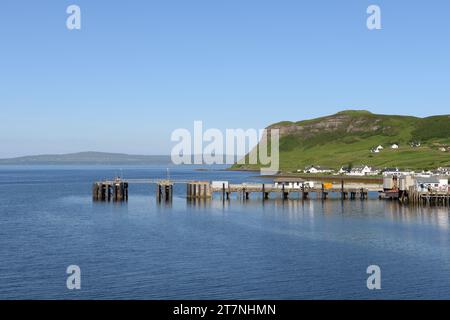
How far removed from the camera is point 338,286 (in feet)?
155

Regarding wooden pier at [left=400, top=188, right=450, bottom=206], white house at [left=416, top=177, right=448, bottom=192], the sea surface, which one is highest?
white house at [left=416, top=177, right=448, bottom=192]

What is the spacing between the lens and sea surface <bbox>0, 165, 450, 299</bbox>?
153 ft

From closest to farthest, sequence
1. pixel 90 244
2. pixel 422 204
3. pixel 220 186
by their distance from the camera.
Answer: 1. pixel 90 244
2. pixel 422 204
3. pixel 220 186

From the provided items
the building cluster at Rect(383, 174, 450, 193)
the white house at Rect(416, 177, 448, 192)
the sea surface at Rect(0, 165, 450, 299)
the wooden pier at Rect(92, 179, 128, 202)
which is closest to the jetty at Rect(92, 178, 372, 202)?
the wooden pier at Rect(92, 179, 128, 202)

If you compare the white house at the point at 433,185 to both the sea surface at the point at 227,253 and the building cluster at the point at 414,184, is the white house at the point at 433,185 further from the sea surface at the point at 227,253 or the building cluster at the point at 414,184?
the sea surface at the point at 227,253

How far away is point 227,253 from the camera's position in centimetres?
6191

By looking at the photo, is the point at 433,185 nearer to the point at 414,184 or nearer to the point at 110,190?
the point at 414,184

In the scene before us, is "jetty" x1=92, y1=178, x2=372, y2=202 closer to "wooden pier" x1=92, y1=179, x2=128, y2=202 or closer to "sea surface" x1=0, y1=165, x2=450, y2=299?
"wooden pier" x1=92, y1=179, x2=128, y2=202

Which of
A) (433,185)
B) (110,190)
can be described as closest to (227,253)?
(110,190)
